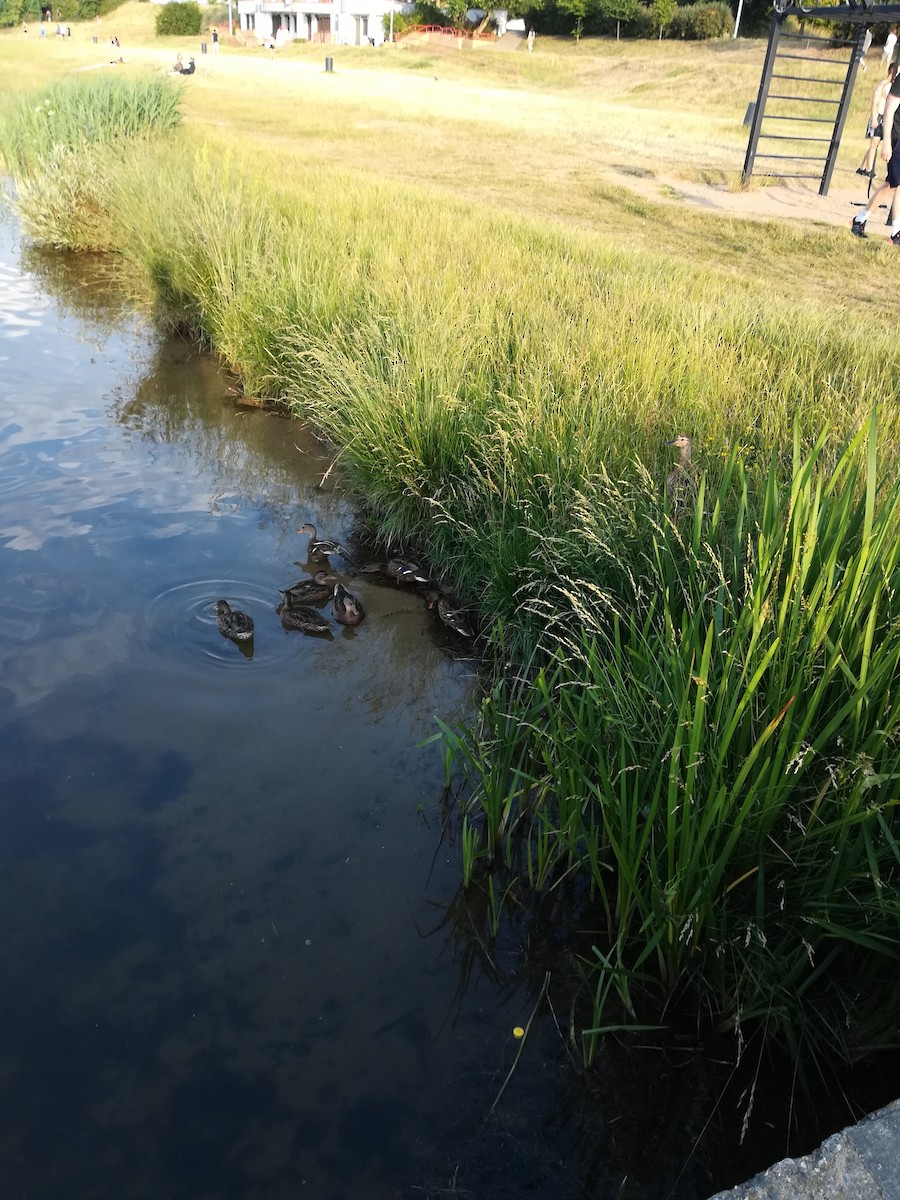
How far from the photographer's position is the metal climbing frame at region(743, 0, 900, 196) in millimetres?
15336

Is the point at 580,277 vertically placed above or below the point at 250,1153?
above

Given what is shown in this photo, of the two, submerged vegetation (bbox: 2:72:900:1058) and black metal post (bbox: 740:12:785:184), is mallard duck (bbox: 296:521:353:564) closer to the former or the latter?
submerged vegetation (bbox: 2:72:900:1058)

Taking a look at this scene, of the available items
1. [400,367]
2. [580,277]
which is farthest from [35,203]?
[400,367]

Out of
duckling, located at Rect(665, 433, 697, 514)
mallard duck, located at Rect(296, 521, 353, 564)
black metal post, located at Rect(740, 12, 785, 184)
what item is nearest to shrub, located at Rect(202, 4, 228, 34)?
black metal post, located at Rect(740, 12, 785, 184)

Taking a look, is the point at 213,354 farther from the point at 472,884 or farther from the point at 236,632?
the point at 472,884

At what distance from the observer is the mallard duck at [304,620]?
561 centimetres

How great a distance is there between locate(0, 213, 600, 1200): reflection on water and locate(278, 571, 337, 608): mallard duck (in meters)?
0.15

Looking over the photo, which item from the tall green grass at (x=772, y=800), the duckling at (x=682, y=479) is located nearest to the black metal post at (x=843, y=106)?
the duckling at (x=682, y=479)

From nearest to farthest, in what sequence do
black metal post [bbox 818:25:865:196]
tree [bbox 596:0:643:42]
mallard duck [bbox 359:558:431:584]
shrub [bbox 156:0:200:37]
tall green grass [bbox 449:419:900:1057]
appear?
tall green grass [bbox 449:419:900:1057] → mallard duck [bbox 359:558:431:584] → black metal post [bbox 818:25:865:196] → tree [bbox 596:0:643:42] → shrub [bbox 156:0:200:37]

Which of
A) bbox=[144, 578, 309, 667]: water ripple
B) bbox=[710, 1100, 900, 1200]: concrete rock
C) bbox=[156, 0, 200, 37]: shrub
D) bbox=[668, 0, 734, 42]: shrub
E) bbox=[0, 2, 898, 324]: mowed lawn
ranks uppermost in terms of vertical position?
bbox=[668, 0, 734, 42]: shrub

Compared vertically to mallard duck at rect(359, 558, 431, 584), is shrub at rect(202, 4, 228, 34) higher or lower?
higher

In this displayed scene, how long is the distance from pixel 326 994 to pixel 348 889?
1.65 feet

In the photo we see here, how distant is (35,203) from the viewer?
13773 millimetres

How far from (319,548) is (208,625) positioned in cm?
100
